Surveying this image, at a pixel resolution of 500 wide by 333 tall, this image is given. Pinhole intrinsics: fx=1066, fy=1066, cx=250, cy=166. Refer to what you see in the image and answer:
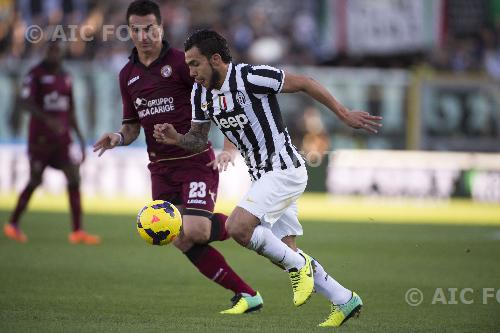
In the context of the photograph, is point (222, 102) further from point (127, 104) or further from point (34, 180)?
point (34, 180)

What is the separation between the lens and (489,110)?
23.9 meters

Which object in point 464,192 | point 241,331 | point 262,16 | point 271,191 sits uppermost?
point 262,16

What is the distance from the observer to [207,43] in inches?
300

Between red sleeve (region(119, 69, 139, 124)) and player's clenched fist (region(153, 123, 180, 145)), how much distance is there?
1.50 m

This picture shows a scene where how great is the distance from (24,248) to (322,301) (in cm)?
485

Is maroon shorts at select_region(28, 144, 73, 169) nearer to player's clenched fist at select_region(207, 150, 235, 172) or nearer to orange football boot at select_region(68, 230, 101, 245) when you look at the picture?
orange football boot at select_region(68, 230, 101, 245)

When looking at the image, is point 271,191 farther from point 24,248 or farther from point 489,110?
point 489,110

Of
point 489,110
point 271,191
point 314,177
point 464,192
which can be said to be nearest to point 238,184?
point 314,177

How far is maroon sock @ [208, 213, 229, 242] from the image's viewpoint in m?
8.52

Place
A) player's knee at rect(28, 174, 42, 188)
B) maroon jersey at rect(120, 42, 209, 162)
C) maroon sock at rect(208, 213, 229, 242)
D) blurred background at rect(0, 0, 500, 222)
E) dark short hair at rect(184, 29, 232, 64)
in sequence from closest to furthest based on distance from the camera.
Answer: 1. dark short hair at rect(184, 29, 232, 64)
2. maroon sock at rect(208, 213, 229, 242)
3. maroon jersey at rect(120, 42, 209, 162)
4. player's knee at rect(28, 174, 42, 188)
5. blurred background at rect(0, 0, 500, 222)

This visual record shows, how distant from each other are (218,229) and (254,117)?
1258mm

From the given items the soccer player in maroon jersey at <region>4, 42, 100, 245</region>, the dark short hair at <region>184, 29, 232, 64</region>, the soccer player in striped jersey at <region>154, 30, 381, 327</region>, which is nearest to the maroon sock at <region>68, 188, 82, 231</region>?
the soccer player in maroon jersey at <region>4, 42, 100, 245</region>

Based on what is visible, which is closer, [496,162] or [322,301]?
[322,301]

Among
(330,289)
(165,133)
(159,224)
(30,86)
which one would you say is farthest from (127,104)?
(30,86)
